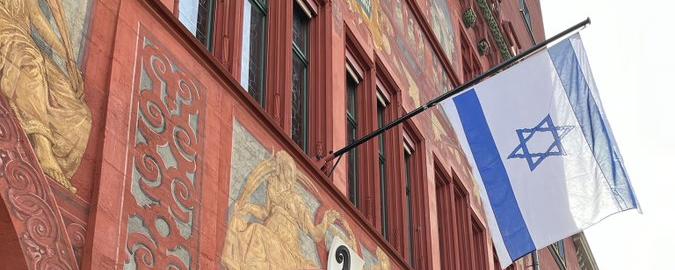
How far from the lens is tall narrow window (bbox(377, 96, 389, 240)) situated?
13156mm

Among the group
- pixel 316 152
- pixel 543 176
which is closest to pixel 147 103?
pixel 316 152

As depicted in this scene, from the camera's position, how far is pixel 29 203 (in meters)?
5.96

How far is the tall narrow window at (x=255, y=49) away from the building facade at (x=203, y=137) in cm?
2

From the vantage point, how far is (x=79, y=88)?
668 centimetres

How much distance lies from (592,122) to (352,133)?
2.62 m

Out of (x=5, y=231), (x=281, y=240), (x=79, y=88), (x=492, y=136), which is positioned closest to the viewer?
(x=5, y=231)

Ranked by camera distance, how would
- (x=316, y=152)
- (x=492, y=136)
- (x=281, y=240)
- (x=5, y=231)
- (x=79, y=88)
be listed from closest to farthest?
(x=5, y=231) → (x=79, y=88) → (x=281, y=240) → (x=316, y=152) → (x=492, y=136)

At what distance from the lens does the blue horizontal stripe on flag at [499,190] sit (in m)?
11.8

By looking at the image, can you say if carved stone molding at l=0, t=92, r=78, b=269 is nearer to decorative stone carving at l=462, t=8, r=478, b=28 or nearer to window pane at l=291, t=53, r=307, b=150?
window pane at l=291, t=53, r=307, b=150

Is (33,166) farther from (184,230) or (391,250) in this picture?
(391,250)

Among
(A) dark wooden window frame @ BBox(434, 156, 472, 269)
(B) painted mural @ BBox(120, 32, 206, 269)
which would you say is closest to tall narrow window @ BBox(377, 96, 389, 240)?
(A) dark wooden window frame @ BBox(434, 156, 472, 269)

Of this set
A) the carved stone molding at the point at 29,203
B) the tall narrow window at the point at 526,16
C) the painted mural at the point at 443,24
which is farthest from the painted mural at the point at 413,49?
the tall narrow window at the point at 526,16

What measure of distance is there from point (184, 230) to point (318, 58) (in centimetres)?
489

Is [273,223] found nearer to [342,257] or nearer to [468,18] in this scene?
[342,257]
